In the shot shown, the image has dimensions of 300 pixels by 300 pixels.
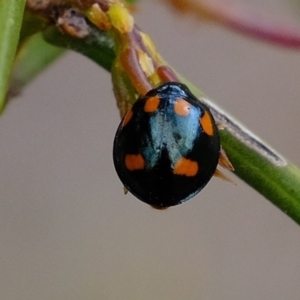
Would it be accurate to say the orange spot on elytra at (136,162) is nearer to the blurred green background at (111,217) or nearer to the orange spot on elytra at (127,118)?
the orange spot on elytra at (127,118)

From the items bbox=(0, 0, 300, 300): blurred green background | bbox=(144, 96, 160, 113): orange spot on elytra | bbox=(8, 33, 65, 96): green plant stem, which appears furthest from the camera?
bbox=(0, 0, 300, 300): blurred green background

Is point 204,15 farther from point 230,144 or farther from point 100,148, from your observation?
point 100,148

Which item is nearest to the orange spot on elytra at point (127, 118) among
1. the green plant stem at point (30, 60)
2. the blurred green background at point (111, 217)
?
the green plant stem at point (30, 60)

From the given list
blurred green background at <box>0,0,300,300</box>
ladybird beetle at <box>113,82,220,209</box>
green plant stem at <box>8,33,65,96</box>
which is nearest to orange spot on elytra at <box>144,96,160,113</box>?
ladybird beetle at <box>113,82,220,209</box>

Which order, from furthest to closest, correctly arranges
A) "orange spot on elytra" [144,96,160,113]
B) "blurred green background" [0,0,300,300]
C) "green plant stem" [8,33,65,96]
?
"blurred green background" [0,0,300,300] < "green plant stem" [8,33,65,96] < "orange spot on elytra" [144,96,160,113]

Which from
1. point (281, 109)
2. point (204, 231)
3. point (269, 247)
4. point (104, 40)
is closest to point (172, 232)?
point (204, 231)

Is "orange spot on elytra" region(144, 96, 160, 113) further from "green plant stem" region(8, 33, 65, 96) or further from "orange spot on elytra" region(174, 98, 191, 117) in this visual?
"green plant stem" region(8, 33, 65, 96)

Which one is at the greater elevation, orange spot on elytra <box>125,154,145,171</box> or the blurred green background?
orange spot on elytra <box>125,154,145,171</box>

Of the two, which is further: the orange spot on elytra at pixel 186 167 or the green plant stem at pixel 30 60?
the green plant stem at pixel 30 60
